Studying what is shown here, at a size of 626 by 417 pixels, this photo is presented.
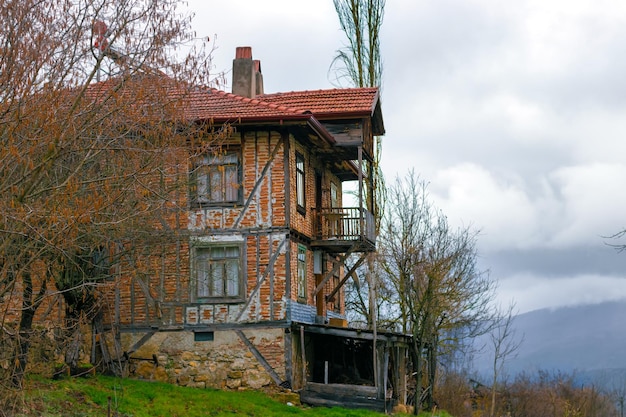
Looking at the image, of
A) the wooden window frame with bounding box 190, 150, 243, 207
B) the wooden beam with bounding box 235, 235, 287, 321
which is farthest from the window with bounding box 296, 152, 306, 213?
the wooden window frame with bounding box 190, 150, 243, 207

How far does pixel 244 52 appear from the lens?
103 feet

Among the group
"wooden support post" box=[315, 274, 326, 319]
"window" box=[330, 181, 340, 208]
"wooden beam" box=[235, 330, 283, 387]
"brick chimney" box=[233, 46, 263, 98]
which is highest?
"brick chimney" box=[233, 46, 263, 98]

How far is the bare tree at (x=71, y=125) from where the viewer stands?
45.8 ft

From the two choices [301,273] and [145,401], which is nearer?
[145,401]

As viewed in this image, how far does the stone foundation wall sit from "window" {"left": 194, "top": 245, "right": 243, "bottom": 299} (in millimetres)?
1077

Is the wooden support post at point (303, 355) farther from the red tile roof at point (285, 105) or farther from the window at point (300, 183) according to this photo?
the red tile roof at point (285, 105)

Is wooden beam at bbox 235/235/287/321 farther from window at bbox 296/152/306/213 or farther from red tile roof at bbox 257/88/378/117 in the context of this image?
red tile roof at bbox 257/88/378/117

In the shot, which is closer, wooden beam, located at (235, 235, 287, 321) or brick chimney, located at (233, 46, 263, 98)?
wooden beam, located at (235, 235, 287, 321)

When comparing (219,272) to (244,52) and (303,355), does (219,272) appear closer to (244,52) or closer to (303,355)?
(303,355)

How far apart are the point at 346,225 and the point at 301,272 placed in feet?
7.00

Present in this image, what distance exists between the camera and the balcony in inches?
1133

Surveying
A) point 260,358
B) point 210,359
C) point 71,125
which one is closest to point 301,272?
point 260,358

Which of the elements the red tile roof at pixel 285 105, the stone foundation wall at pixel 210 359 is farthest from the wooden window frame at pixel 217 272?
the red tile roof at pixel 285 105

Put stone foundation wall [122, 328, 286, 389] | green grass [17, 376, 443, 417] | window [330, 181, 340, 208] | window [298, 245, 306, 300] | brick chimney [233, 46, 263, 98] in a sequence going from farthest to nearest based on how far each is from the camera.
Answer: window [330, 181, 340, 208], brick chimney [233, 46, 263, 98], window [298, 245, 306, 300], stone foundation wall [122, 328, 286, 389], green grass [17, 376, 443, 417]
